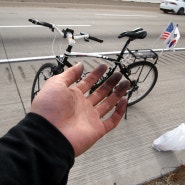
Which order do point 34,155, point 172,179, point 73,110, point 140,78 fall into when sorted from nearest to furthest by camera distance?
point 34,155
point 73,110
point 172,179
point 140,78

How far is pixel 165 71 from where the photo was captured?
689cm

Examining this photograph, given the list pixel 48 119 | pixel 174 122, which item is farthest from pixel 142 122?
pixel 48 119

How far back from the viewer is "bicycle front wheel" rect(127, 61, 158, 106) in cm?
462

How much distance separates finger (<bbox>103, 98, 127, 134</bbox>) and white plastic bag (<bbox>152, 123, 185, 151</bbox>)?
144 cm

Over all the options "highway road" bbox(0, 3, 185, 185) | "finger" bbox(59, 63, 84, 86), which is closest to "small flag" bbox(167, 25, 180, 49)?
"highway road" bbox(0, 3, 185, 185)

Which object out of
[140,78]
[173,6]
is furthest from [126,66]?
[173,6]

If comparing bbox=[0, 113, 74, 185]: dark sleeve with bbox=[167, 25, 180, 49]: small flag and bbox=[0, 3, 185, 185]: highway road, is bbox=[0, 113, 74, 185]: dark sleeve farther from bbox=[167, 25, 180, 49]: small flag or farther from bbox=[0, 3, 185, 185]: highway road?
bbox=[167, 25, 180, 49]: small flag

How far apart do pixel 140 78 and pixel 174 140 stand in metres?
1.41

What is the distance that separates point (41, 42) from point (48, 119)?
21.6 ft

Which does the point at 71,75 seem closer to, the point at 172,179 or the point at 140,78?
the point at 172,179

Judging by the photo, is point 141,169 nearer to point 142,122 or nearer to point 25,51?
point 142,122

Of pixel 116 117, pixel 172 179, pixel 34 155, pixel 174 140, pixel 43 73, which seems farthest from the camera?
pixel 43 73

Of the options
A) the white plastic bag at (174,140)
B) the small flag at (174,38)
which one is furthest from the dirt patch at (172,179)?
the small flag at (174,38)

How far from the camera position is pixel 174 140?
3625mm
